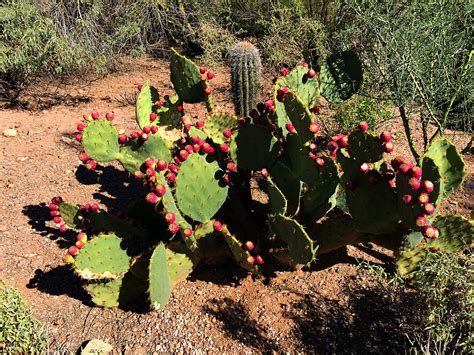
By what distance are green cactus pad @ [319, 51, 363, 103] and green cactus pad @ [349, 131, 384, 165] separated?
1407 millimetres

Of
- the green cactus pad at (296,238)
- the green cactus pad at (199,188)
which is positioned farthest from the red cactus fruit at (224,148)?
the green cactus pad at (296,238)

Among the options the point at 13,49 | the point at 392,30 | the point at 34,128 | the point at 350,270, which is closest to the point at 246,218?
the point at 350,270

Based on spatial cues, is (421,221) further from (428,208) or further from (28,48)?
(28,48)

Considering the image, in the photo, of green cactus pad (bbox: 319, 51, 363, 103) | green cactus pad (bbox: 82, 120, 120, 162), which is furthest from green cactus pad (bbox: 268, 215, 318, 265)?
green cactus pad (bbox: 319, 51, 363, 103)

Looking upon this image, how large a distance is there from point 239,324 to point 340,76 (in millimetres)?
2158

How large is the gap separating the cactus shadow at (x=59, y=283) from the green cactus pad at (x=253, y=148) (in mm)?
1435

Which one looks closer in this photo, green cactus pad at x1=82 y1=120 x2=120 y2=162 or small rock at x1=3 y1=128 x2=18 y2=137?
green cactus pad at x1=82 y1=120 x2=120 y2=162

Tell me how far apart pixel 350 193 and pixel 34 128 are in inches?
174

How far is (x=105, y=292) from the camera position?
3.11m

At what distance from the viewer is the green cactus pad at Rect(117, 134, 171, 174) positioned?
330 centimetres

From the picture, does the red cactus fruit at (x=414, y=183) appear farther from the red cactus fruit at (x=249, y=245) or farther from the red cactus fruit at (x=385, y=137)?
the red cactus fruit at (x=249, y=245)

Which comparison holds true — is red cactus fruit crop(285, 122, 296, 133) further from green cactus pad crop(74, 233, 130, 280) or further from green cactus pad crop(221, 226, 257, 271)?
green cactus pad crop(74, 233, 130, 280)

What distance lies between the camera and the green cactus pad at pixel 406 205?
232 cm

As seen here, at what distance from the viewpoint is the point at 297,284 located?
11.0ft
